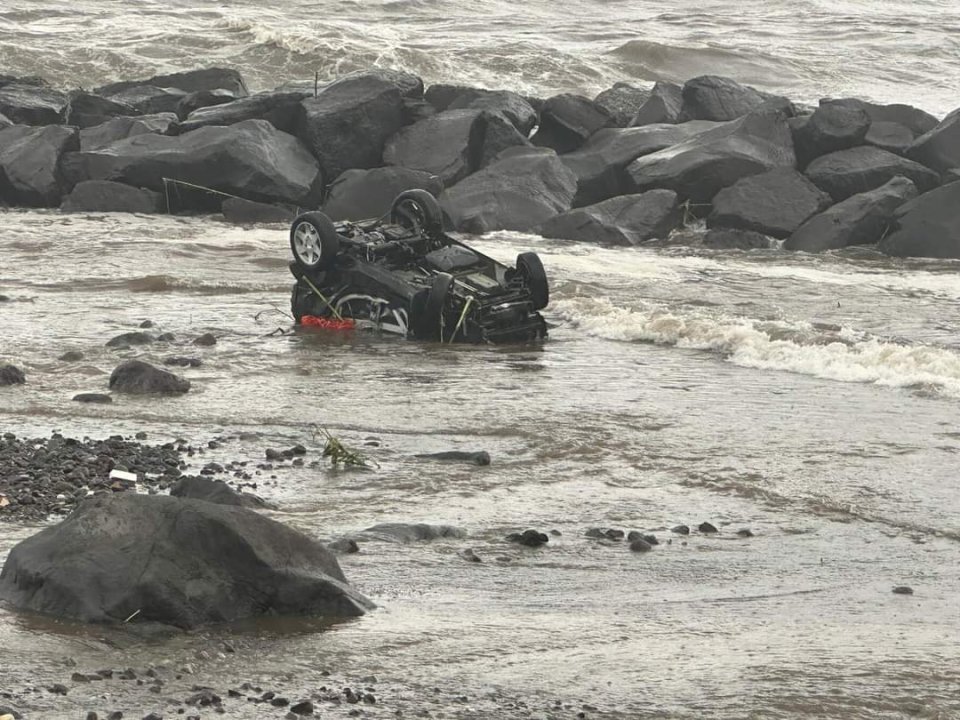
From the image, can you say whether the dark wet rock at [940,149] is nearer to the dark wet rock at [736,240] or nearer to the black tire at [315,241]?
the dark wet rock at [736,240]

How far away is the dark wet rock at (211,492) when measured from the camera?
8453 millimetres

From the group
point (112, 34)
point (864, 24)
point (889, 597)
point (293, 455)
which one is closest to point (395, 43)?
point (112, 34)

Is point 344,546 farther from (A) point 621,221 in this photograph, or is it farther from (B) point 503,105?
(B) point 503,105

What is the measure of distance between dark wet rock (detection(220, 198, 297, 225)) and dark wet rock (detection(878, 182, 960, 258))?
Answer: 889cm

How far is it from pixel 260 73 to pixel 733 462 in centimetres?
2992

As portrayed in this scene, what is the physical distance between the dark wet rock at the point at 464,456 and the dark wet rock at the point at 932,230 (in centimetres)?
1278

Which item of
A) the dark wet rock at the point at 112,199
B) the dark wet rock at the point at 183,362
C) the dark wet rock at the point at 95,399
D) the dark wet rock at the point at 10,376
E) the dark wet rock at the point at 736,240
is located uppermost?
the dark wet rock at the point at 95,399

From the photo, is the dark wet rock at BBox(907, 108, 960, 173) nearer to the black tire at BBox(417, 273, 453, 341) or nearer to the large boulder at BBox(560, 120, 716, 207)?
the large boulder at BBox(560, 120, 716, 207)

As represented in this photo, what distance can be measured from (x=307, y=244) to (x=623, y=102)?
1539cm

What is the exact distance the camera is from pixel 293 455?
1059 cm

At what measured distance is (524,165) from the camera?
2467 cm

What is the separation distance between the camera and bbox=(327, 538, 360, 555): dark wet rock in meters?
7.91

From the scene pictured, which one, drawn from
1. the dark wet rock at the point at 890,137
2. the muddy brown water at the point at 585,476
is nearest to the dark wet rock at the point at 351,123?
the muddy brown water at the point at 585,476

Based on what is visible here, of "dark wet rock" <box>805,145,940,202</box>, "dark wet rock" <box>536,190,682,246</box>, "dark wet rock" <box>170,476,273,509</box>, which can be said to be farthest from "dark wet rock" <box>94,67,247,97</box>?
"dark wet rock" <box>170,476,273,509</box>
